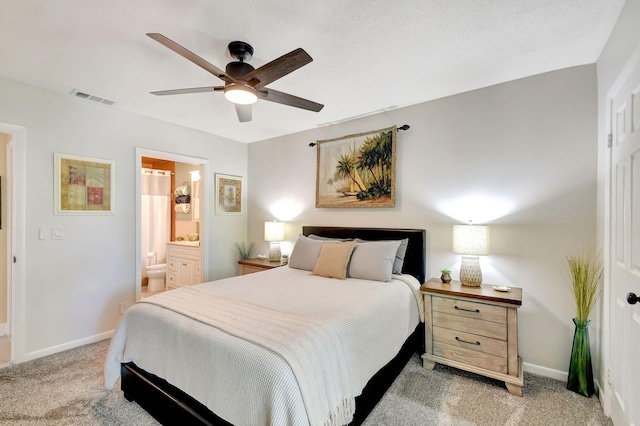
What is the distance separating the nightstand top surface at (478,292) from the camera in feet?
Answer: 7.03

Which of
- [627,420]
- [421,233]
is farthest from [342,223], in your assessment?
[627,420]

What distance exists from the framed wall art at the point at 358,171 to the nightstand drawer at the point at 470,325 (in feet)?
4.22

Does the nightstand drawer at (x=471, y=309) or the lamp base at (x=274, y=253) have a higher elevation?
the lamp base at (x=274, y=253)

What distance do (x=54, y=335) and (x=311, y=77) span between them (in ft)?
11.4

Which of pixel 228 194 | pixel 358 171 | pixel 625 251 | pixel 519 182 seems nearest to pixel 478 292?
pixel 625 251

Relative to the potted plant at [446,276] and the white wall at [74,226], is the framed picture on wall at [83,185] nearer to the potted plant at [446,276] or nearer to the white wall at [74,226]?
the white wall at [74,226]

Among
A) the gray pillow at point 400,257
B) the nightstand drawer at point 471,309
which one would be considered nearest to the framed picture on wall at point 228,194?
the gray pillow at point 400,257

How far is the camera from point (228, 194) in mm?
4410

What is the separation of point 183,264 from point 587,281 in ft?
15.9

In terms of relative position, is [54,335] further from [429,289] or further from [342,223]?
[429,289]

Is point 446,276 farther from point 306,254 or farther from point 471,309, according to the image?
point 306,254

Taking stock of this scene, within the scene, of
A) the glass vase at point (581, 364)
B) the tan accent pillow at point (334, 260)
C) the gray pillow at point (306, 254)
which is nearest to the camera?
the glass vase at point (581, 364)

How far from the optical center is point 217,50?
2070 millimetres

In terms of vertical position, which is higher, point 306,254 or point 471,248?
point 471,248
